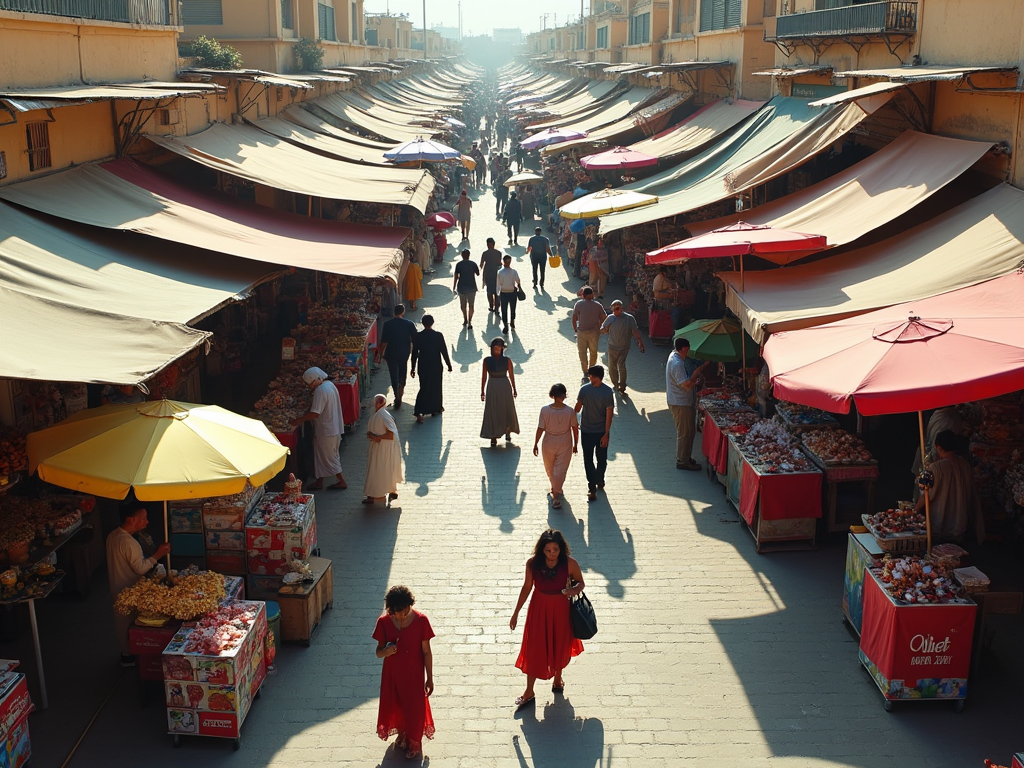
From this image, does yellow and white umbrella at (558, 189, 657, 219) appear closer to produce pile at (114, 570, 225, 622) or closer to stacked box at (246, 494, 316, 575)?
stacked box at (246, 494, 316, 575)

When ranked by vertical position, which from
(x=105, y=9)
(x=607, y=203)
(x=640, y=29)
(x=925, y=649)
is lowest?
(x=925, y=649)

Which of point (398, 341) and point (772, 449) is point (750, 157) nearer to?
point (398, 341)

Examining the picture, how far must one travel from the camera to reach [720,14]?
22.9 meters

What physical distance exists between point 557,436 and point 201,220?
480 centimetres

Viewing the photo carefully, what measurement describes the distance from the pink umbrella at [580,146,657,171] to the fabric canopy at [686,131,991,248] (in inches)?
271

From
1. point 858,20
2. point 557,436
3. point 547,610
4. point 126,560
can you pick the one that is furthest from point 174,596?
point 858,20

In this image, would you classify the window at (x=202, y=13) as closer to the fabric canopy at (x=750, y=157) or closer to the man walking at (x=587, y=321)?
the fabric canopy at (x=750, y=157)

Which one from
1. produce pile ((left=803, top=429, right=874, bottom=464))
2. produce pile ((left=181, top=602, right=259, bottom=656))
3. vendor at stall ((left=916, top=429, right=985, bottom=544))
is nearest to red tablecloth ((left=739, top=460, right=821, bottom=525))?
produce pile ((left=803, top=429, right=874, bottom=464))

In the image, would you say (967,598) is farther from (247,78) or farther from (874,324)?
(247,78)

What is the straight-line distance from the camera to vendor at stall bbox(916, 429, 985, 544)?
8.05 m

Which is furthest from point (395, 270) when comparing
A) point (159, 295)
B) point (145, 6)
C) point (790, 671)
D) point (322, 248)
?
point (790, 671)

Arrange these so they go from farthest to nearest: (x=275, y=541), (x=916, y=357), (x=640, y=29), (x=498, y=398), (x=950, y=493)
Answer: (x=640, y=29)
(x=498, y=398)
(x=275, y=541)
(x=950, y=493)
(x=916, y=357)

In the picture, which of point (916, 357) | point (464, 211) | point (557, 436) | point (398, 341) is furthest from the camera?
point (464, 211)

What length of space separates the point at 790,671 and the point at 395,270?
6.74 metres
